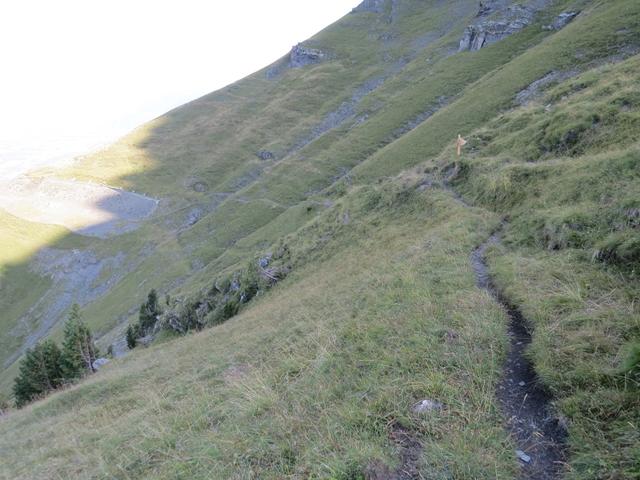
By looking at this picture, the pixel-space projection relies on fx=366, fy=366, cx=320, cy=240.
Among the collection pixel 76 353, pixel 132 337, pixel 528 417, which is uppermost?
pixel 528 417

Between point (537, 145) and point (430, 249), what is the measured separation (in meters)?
11.4

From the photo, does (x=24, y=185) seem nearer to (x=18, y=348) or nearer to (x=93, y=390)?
(x=18, y=348)

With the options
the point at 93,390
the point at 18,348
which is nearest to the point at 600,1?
the point at 93,390

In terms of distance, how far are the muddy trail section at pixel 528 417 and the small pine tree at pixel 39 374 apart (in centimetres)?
4040

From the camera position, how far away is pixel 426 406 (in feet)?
17.6

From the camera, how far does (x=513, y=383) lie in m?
5.68

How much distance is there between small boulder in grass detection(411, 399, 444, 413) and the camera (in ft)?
17.4

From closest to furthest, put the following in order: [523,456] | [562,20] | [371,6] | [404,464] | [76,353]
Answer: [523,456] < [404,464] < [76,353] < [562,20] < [371,6]

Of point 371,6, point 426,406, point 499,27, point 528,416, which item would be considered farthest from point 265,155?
point 528,416

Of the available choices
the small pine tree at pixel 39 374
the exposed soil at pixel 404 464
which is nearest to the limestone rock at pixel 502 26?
the exposed soil at pixel 404 464

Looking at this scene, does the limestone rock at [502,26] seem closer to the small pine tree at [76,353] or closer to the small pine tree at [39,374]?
the small pine tree at [76,353]

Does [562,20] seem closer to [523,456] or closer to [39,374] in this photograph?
[523,456]

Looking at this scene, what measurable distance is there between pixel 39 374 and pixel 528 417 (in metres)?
43.8

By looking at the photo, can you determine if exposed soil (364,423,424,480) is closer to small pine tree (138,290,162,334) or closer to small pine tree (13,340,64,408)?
small pine tree (13,340,64,408)
